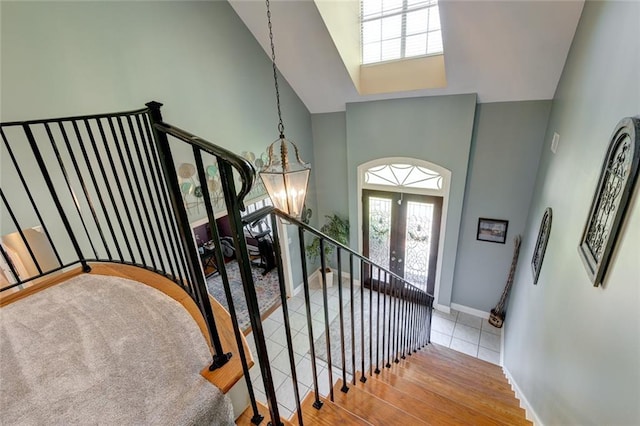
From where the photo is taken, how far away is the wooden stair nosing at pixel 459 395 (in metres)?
2.13

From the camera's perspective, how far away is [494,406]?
7.59 feet

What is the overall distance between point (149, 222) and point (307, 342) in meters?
3.66

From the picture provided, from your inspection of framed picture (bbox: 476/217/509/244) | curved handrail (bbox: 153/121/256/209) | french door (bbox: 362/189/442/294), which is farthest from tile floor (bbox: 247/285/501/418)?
curved handrail (bbox: 153/121/256/209)

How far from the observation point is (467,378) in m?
2.86

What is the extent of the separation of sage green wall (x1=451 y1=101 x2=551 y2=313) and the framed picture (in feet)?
0.18

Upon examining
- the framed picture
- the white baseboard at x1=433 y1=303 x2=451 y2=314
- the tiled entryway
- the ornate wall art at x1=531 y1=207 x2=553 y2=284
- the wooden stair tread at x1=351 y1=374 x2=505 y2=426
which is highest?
the ornate wall art at x1=531 y1=207 x2=553 y2=284

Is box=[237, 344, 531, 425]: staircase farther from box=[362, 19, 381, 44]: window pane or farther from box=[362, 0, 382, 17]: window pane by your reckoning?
box=[362, 0, 382, 17]: window pane

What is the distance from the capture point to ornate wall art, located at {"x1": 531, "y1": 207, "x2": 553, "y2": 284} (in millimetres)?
2410

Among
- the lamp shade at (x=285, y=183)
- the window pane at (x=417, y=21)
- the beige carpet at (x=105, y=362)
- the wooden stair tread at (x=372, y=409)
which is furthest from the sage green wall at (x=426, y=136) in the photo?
the beige carpet at (x=105, y=362)

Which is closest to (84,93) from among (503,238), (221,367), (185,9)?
(185,9)

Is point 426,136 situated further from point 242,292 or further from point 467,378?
point 242,292

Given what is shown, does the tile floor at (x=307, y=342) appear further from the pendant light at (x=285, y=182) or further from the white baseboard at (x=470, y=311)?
the pendant light at (x=285, y=182)

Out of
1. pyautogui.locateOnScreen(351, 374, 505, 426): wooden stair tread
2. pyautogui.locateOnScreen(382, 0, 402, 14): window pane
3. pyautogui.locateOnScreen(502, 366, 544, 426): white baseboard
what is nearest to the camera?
pyautogui.locateOnScreen(351, 374, 505, 426): wooden stair tread

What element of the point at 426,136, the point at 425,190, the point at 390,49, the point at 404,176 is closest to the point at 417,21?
the point at 390,49
